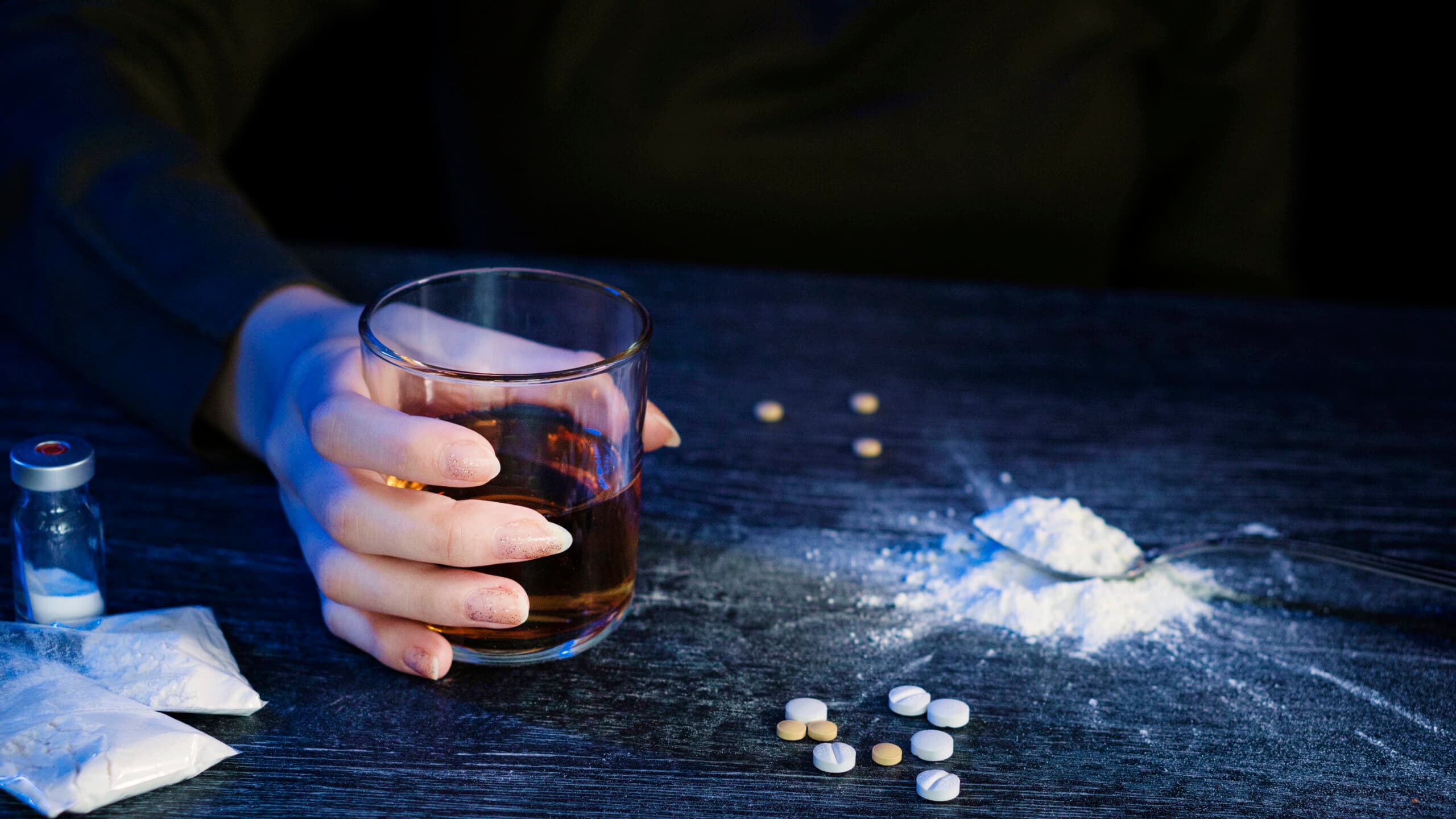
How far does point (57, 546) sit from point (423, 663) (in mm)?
185

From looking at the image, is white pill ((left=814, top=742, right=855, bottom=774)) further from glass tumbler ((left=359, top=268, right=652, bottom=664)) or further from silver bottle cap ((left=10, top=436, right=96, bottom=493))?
silver bottle cap ((left=10, top=436, right=96, bottom=493))

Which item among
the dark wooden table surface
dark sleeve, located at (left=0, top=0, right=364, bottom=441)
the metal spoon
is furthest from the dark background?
the metal spoon

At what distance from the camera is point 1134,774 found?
50 centimetres

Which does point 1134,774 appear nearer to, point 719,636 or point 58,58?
point 719,636

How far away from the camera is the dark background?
1901mm

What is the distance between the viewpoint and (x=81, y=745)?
0.46 m

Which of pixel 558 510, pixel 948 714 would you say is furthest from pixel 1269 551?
pixel 558 510

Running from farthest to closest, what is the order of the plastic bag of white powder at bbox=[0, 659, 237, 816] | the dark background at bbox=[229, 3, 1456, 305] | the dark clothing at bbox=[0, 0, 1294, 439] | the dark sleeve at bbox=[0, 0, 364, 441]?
the dark background at bbox=[229, 3, 1456, 305] → the dark clothing at bbox=[0, 0, 1294, 439] → the dark sleeve at bbox=[0, 0, 364, 441] → the plastic bag of white powder at bbox=[0, 659, 237, 816]

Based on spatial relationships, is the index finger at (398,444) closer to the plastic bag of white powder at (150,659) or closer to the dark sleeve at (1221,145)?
the plastic bag of white powder at (150,659)

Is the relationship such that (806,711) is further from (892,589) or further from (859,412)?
(859,412)

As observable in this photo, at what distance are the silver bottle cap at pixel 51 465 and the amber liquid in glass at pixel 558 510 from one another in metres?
0.14

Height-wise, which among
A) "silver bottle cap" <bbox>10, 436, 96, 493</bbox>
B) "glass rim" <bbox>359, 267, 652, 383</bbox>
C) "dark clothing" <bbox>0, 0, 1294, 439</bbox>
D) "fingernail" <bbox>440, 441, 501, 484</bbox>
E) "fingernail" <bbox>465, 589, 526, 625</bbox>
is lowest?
"fingernail" <bbox>465, 589, 526, 625</bbox>

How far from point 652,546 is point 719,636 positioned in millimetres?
101

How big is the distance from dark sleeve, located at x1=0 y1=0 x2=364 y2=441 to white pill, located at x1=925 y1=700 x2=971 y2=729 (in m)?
0.50
